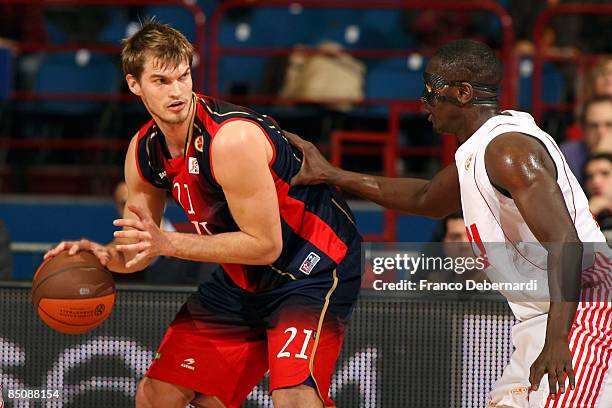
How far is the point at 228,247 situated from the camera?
4.22 metres

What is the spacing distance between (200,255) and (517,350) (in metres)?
1.27

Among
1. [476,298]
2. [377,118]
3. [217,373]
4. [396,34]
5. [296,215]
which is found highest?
[396,34]

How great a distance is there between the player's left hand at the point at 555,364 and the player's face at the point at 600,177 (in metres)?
3.14

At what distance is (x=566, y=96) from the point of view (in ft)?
28.6

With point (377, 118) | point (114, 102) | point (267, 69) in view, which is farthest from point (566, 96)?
point (114, 102)

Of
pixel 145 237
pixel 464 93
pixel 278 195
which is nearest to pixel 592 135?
pixel 464 93

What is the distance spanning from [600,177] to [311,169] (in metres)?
2.63

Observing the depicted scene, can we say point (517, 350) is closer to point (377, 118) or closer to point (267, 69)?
point (377, 118)

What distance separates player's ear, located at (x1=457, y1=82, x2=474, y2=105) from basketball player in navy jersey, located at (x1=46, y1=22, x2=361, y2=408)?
0.77m

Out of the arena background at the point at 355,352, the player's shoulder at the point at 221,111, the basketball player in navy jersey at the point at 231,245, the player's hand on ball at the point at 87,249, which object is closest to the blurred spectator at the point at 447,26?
the arena background at the point at 355,352

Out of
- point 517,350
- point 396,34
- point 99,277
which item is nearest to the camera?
point 517,350

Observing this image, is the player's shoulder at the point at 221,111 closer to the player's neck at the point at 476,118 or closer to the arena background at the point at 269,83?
the player's neck at the point at 476,118

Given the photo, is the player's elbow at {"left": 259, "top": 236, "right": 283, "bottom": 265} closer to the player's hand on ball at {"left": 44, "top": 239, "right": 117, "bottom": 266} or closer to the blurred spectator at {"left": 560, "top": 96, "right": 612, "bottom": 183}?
the player's hand on ball at {"left": 44, "top": 239, "right": 117, "bottom": 266}

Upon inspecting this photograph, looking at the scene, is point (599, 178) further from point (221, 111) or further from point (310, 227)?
point (221, 111)
